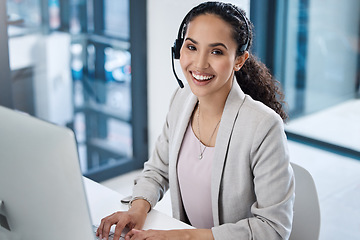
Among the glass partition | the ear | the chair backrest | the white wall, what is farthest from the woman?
the glass partition

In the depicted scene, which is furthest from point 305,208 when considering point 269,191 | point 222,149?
point 222,149

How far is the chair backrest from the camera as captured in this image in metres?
1.67

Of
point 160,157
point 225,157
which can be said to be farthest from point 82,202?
point 160,157

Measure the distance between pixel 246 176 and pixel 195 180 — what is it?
0.61 ft

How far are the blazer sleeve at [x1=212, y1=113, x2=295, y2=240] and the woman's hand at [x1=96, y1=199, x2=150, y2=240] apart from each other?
0.72 feet

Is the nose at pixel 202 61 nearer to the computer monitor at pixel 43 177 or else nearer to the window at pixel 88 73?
the computer monitor at pixel 43 177

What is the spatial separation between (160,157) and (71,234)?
2.57 feet

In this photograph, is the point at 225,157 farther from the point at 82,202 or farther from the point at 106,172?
the point at 106,172

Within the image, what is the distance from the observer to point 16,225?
1.25 metres

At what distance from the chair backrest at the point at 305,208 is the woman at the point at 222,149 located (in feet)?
0.40

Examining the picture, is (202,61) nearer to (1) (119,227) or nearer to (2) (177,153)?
(2) (177,153)

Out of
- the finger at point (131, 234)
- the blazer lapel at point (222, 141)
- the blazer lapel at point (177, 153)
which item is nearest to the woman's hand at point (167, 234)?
the finger at point (131, 234)

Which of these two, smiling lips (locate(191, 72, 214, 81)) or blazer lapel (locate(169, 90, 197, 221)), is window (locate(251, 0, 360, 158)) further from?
smiling lips (locate(191, 72, 214, 81))

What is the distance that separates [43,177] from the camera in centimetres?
110
